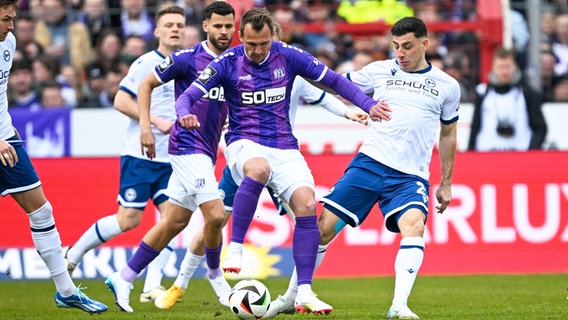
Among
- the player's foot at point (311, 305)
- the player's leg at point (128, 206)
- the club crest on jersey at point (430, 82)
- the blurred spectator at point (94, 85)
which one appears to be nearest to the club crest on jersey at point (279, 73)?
the club crest on jersey at point (430, 82)

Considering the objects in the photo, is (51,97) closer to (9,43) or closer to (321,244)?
(9,43)

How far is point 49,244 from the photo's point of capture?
955cm

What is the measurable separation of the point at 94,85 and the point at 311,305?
9.77 metres

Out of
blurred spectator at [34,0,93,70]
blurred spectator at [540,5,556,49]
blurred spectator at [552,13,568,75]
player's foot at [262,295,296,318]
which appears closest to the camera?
player's foot at [262,295,296,318]

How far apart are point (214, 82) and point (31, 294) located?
440cm

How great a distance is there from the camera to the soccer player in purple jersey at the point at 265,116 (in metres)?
9.15

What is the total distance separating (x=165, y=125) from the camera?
11367 mm

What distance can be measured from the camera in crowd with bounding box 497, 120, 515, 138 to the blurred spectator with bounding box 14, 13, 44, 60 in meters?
7.31

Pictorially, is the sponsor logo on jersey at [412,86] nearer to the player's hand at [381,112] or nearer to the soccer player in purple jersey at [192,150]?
the player's hand at [381,112]

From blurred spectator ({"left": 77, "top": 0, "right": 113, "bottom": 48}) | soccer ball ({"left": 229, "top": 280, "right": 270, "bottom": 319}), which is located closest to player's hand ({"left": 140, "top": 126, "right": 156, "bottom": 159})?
soccer ball ({"left": 229, "top": 280, "right": 270, "bottom": 319})

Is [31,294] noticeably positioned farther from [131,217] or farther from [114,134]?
[114,134]

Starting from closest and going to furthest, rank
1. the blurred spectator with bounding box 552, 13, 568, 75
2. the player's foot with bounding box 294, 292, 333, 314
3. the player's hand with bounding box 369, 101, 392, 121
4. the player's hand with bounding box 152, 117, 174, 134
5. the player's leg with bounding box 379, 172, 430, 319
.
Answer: the player's foot with bounding box 294, 292, 333, 314
the player's hand with bounding box 369, 101, 392, 121
the player's leg with bounding box 379, 172, 430, 319
the player's hand with bounding box 152, 117, 174, 134
the blurred spectator with bounding box 552, 13, 568, 75

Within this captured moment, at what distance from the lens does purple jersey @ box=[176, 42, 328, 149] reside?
30.8 feet

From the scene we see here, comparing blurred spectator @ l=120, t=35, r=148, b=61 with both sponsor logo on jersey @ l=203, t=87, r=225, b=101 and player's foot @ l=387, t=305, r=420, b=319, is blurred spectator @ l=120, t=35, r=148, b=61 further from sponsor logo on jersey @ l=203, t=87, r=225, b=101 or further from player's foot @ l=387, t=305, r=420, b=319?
player's foot @ l=387, t=305, r=420, b=319
